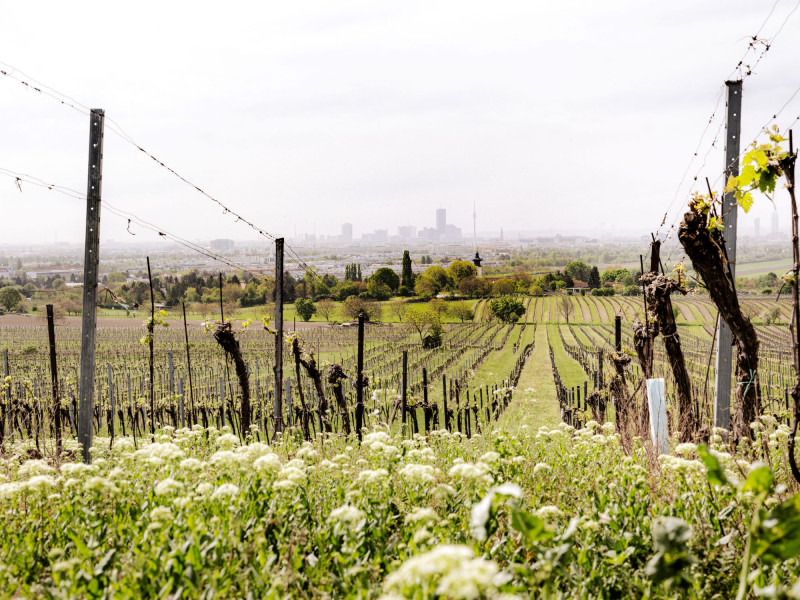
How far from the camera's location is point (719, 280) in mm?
5230

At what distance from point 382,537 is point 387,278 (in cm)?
7747

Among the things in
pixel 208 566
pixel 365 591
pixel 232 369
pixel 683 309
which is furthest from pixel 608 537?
pixel 683 309

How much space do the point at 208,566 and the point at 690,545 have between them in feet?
6.85

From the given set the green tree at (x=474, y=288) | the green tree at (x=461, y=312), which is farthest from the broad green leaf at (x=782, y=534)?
the green tree at (x=474, y=288)

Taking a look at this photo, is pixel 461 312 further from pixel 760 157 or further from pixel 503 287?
pixel 760 157

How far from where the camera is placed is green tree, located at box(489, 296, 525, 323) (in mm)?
63406

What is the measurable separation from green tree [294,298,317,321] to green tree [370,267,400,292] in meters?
18.6

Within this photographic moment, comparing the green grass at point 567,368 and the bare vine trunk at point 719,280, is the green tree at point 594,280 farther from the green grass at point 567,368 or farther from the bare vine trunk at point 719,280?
the bare vine trunk at point 719,280

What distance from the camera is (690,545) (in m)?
2.53

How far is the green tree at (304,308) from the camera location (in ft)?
192

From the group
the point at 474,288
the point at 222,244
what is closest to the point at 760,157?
the point at 474,288

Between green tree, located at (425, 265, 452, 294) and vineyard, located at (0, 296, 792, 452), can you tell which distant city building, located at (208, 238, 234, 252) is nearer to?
green tree, located at (425, 265, 452, 294)

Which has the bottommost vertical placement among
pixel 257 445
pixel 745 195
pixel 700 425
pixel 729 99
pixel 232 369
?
pixel 232 369

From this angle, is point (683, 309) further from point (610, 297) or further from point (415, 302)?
point (415, 302)
